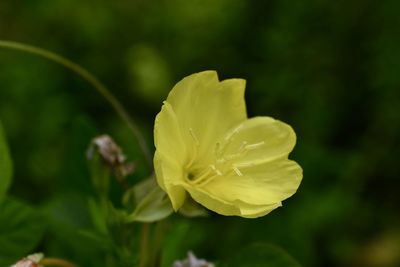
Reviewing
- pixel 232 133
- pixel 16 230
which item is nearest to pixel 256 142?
pixel 232 133

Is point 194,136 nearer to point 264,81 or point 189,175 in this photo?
point 189,175

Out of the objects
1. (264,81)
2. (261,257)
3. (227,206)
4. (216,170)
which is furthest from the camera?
(264,81)

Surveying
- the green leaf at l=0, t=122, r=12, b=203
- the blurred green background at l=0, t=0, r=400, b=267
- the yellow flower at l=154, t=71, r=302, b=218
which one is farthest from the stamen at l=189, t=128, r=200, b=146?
the blurred green background at l=0, t=0, r=400, b=267

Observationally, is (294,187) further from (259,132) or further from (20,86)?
(20,86)

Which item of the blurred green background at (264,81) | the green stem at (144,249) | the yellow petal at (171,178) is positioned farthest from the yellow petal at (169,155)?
the blurred green background at (264,81)

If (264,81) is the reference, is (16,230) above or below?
above

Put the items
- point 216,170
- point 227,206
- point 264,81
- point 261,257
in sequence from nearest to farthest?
1. point 227,206
2. point 216,170
3. point 261,257
4. point 264,81

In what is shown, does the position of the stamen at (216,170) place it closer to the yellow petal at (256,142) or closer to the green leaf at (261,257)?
the yellow petal at (256,142)
